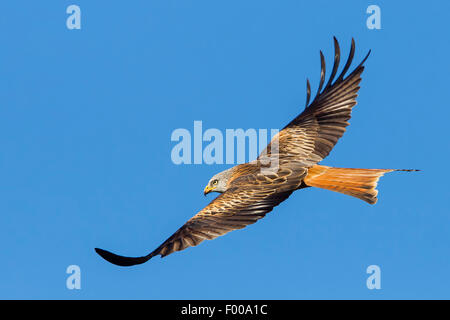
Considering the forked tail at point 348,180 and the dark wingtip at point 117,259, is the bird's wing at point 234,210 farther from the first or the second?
the forked tail at point 348,180

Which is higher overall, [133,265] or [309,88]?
[309,88]

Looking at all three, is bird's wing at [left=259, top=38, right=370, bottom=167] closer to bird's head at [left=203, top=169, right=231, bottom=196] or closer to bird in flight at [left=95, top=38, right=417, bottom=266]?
bird in flight at [left=95, top=38, right=417, bottom=266]

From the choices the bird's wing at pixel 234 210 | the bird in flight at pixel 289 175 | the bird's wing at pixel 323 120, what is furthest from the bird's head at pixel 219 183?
the bird's wing at pixel 323 120

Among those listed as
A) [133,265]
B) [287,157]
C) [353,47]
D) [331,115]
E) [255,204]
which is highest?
[353,47]

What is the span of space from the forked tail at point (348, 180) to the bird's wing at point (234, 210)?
21cm

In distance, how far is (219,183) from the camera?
10.6m

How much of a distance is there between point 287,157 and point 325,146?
852 mm

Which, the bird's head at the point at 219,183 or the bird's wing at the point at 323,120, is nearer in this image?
the bird's head at the point at 219,183

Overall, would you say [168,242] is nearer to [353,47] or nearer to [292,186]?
[292,186]

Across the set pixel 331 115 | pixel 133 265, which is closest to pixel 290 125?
pixel 331 115

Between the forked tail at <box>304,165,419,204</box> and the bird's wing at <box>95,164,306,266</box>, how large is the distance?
214 mm

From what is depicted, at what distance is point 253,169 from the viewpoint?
10.3m

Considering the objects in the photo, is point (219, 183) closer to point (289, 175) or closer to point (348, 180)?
point (289, 175)

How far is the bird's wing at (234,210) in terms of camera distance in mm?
8617
